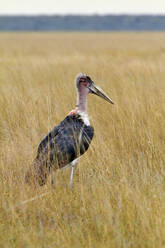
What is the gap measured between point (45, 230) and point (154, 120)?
2.47 metres

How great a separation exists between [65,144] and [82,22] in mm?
126886

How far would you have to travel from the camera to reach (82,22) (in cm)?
12694

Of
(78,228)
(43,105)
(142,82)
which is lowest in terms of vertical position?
(78,228)

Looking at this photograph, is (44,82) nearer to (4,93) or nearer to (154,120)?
(4,93)

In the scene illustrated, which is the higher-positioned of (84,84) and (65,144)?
(84,84)

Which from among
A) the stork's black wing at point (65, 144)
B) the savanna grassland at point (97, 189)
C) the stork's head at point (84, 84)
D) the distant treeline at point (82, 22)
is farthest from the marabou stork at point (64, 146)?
the distant treeline at point (82, 22)

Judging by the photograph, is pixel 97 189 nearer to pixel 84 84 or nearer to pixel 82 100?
pixel 82 100

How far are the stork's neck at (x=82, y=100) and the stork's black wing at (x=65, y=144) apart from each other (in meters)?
0.20

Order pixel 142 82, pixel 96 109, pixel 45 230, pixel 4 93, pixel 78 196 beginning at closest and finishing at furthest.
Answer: pixel 45 230, pixel 78 196, pixel 96 109, pixel 4 93, pixel 142 82

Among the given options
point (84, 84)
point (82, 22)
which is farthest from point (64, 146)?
point (82, 22)

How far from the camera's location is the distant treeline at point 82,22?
122062 mm

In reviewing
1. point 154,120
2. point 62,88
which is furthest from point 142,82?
point 154,120

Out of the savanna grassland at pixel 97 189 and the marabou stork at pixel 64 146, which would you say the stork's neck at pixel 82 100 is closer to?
the marabou stork at pixel 64 146

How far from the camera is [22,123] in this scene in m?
5.25
